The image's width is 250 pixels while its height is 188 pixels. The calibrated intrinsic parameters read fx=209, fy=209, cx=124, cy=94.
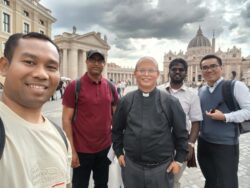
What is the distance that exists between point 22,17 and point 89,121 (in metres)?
29.2

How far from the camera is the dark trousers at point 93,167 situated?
2.84m

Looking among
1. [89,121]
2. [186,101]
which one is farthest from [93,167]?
[186,101]

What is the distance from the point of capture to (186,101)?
9.18 ft

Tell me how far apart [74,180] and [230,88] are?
Result: 2.43 m

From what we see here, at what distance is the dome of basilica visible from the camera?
11362 cm

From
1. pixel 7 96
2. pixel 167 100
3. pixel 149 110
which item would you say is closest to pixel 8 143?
pixel 7 96

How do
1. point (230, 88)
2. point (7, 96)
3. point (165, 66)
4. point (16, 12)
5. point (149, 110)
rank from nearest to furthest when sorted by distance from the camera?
point (7, 96), point (149, 110), point (230, 88), point (16, 12), point (165, 66)

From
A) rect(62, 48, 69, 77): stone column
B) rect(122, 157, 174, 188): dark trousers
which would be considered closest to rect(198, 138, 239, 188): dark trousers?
rect(122, 157, 174, 188): dark trousers

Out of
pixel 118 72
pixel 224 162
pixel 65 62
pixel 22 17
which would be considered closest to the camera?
pixel 224 162

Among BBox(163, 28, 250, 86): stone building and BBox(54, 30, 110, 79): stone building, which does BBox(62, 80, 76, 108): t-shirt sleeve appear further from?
BBox(163, 28, 250, 86): stone building

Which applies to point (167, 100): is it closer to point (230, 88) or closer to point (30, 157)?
point (230, 88)

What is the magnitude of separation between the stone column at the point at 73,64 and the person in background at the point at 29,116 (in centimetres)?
4772

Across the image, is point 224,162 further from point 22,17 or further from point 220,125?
point 22,17

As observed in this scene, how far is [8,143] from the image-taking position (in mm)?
953
